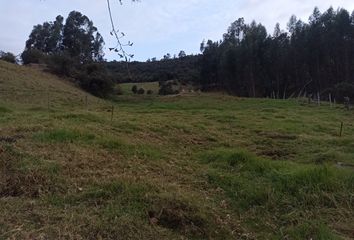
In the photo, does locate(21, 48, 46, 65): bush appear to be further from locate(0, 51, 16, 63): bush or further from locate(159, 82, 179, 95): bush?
locate(159, 82, 179, 95): bush

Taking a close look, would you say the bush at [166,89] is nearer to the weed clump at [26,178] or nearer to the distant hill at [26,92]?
Answer: the distant hill at [26,92]

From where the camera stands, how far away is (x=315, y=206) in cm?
605

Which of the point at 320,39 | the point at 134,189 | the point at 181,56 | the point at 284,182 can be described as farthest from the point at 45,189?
the point at 181,56

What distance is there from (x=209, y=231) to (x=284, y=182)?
214 cm

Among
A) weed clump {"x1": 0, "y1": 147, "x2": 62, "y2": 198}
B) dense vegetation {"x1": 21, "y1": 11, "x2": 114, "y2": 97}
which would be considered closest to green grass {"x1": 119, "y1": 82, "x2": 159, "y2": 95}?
dense vegetation {"x1": 21, "y1": 11, "x2": 114, "y2": 97}

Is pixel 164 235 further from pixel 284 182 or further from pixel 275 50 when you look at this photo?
pixel 275 50

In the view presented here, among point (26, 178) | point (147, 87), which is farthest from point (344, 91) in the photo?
point (26, 178)

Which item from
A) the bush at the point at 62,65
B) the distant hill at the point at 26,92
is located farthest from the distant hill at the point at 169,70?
the distant hill at the point at 26,92

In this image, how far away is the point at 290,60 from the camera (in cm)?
5481

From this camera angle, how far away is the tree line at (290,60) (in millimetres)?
50938

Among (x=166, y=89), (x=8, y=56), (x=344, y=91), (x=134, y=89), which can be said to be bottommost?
(x=134, y=89)

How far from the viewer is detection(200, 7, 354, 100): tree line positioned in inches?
2005

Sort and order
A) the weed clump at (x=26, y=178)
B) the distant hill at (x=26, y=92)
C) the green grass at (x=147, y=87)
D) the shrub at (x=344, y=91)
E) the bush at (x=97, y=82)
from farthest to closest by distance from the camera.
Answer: the green grass at (x=147, y=87), the bush at (x=97, y=82), the shrub at (x=344, y=91), the distant hill at (x=26, y=92), the weed clump at (x=26, y=178)

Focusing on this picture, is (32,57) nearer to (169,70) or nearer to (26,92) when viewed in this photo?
(169,70)
